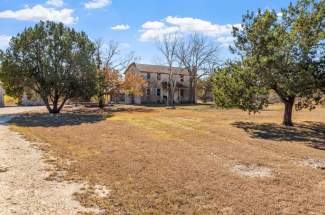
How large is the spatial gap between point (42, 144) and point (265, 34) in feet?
42.9

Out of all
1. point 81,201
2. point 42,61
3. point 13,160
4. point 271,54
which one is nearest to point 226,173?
point 81,201

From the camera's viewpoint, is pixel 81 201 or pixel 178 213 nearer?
pixel 178 213

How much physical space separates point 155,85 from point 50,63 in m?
29.6

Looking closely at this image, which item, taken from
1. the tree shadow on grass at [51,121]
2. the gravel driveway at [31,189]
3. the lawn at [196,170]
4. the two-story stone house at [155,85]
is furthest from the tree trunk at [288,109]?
the two-story stone house at [155,85]

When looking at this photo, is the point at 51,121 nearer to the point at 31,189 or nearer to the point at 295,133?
A: the point at 295,133

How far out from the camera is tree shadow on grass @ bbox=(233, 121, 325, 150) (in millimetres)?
15838

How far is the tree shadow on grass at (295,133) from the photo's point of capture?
624 inches

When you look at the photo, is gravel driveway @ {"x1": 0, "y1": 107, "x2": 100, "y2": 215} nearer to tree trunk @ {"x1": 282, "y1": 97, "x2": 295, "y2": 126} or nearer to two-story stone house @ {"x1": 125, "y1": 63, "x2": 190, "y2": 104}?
tree trunk @ {"x1": 282, "y1": 97, "x2": 295, "y2": 126}

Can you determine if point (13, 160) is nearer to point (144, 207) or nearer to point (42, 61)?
point (144, 207)

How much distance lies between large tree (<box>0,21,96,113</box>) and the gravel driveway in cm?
2202

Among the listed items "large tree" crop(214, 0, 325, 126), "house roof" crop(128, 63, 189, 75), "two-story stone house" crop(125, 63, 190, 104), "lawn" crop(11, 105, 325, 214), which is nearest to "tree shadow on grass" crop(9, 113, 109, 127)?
"lawn" crop(11, 105, 325, 214)

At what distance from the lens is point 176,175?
8844 mm

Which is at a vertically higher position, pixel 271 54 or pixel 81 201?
pixel 271 54

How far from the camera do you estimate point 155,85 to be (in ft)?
198
